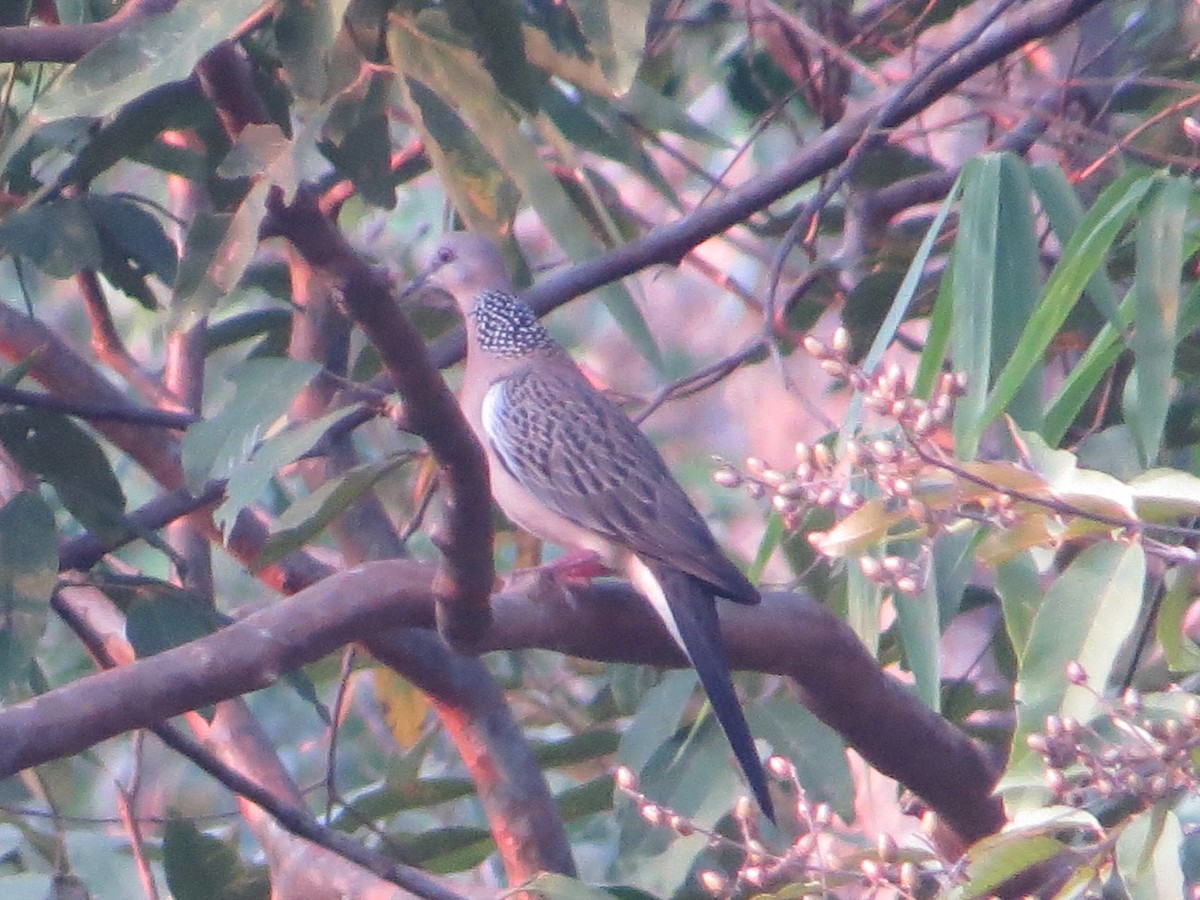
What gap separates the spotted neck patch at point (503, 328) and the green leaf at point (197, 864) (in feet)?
4.91

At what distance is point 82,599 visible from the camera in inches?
165

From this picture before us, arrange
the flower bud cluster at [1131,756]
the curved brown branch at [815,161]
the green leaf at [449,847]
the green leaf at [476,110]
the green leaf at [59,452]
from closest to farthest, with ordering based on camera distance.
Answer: the flower bud cluster at [1131,756] < the green leaf at [476,110] < the green leaf at [59,452] < the curved brown branch at [815,161] < the green leaf at [449,847]

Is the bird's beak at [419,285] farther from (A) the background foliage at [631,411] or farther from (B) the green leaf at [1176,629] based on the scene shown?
(B) the green leaf at [1176,629]

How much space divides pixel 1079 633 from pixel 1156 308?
574 mm

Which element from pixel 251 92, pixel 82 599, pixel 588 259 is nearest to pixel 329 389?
pixel 82 599

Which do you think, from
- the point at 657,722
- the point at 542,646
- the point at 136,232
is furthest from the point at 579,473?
the point at 542,646

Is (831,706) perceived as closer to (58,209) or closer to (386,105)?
(386,105)

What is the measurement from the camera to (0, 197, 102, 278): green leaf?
11.1ft

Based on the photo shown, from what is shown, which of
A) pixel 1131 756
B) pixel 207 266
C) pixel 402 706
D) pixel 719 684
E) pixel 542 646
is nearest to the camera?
pixel 1131 756

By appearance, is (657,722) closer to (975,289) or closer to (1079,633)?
(975,289)

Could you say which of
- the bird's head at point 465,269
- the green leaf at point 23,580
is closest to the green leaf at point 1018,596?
the green leaf at point 23,580

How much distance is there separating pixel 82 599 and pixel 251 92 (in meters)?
1.94

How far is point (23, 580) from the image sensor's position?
3.11 m

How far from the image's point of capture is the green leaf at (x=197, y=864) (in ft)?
11.3
